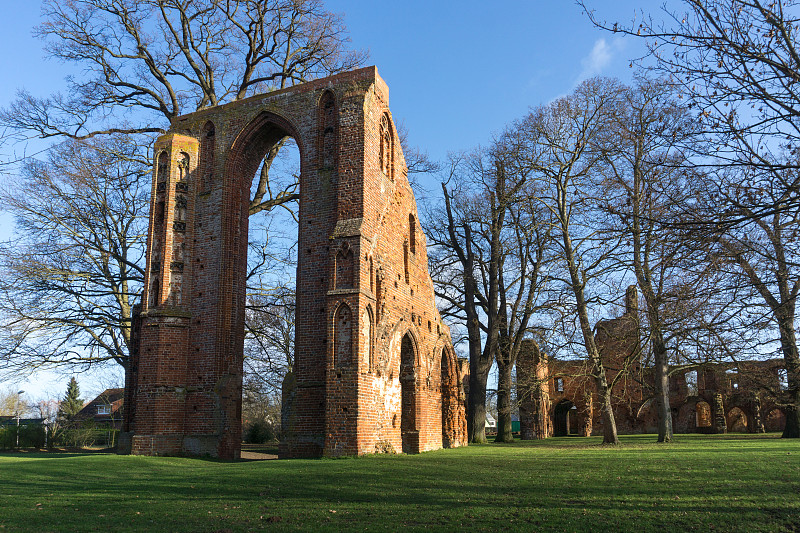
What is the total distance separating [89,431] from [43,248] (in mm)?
8804

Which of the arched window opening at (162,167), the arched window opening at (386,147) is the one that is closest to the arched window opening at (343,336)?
the arched window opening at (386,147)

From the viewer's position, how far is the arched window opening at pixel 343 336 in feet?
45.1

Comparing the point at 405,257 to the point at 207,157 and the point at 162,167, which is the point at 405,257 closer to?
the point at 207,157

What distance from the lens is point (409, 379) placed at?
58.2 feet

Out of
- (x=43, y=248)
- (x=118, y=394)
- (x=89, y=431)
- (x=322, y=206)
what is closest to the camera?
(x=322, y=206)

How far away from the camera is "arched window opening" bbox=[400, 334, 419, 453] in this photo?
17281 mm

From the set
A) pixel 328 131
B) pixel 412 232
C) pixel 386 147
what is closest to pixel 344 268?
pixel 328 131

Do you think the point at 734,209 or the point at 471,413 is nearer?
the point at 734,209

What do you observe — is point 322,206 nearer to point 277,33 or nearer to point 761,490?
point 277,33

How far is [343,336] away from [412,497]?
666cm

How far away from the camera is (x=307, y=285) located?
15.0m

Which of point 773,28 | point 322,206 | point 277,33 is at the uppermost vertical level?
point 277,33

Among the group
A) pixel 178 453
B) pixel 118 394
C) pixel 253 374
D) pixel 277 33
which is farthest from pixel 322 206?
pixel 118 394

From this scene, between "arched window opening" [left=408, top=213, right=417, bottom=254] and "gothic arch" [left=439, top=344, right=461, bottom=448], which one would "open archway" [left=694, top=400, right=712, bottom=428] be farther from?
"arched window opening" [left=408, top=213, right=417, bottom=254]
